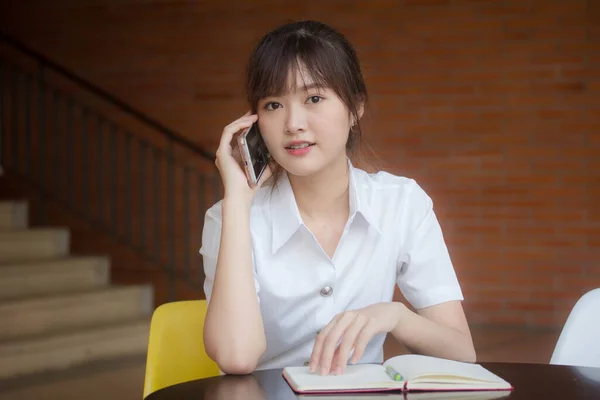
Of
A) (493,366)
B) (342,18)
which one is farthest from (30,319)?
(493,366)

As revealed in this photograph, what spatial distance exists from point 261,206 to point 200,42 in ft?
15.3

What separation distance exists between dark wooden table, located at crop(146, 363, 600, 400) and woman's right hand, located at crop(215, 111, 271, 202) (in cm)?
36

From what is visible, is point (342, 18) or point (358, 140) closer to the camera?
point (358, 140)

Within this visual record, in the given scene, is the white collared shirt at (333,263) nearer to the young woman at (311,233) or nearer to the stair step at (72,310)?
the young woman at (311,233)

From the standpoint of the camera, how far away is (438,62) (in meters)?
5.58

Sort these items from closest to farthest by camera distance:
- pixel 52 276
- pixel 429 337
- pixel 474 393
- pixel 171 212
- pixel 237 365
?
pixel 474 393, pixel 237 365, pixel 429 337, pixel 52 276, pixel 171 212

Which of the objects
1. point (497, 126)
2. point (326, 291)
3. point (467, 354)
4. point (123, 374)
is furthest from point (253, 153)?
point (497, 126)

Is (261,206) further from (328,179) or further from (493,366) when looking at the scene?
(493,366)

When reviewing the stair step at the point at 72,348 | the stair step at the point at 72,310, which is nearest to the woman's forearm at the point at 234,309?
the stair step at the point at 72,348

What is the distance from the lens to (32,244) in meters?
5.39

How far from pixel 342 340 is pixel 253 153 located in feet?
1.60

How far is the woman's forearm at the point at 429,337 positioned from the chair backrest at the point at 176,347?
38cm

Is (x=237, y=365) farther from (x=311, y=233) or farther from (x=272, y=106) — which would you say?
(x=272, y=106)

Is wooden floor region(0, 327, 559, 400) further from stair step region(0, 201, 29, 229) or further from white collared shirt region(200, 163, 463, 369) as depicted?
white collared shirt region(200, 163, 463, 369)
